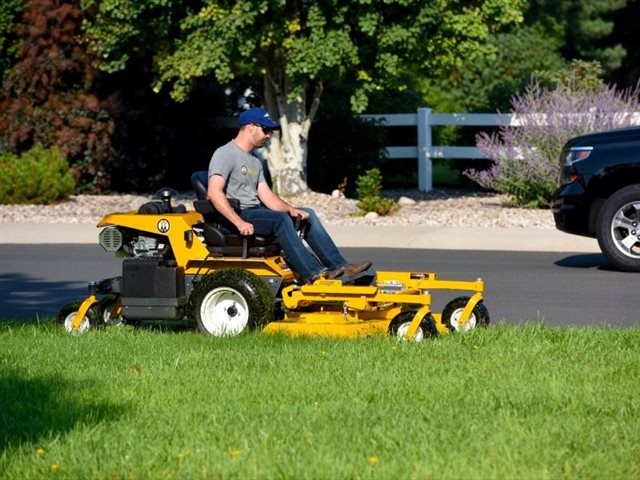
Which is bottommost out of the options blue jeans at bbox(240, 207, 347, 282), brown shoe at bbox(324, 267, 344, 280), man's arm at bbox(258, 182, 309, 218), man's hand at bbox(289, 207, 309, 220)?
brown shoe at bbox(324, 267, 344, 280)

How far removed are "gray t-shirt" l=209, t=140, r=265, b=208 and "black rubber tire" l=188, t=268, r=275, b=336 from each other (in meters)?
0.74

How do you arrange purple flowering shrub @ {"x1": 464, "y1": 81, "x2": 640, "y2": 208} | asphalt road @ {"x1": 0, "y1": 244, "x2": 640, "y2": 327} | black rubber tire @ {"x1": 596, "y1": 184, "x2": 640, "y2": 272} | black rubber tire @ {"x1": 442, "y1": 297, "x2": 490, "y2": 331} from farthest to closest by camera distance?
purple flowering shrub @ {"x1": 464, "y1": 81, "x2": 640, "y2": 208}, black rubber tire @ {"x1": 596, "y1": 184, "x2": 640, "y2": 272}, asphalt road @ {"x1": 0, "y1": 244, "x2": 640, "y2": 327}, black rubber tire @ {"x1": 442, "y1": 297, "x2": 490, "y2": 331}

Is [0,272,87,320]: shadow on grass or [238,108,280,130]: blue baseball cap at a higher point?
[238,108,280,130]: blue baseball cap

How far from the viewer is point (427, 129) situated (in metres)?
26.6

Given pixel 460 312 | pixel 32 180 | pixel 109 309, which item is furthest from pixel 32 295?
pixel 32 180

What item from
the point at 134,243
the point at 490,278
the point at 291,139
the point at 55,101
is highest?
the point at 55,101

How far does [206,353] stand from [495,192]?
17.3m

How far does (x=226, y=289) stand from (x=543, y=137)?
483 inches

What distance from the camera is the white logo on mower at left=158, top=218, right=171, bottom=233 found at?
10457mm

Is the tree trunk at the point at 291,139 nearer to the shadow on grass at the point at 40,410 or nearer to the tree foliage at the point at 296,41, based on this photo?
the tree foliage at the point at 296,41

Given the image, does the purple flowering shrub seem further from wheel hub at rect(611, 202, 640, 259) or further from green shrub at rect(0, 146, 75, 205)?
green shrub at rect(0, 146, 75, 205)

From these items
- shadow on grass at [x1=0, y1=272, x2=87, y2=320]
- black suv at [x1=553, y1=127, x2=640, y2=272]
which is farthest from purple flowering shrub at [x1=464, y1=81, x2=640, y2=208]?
shadow on grass at [x1=0, y1=272, x2=87, y2=320]

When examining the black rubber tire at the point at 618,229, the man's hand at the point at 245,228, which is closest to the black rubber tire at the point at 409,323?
the man's hand at the point at 245,228

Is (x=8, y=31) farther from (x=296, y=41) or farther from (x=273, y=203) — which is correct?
(x=273, y=203)
